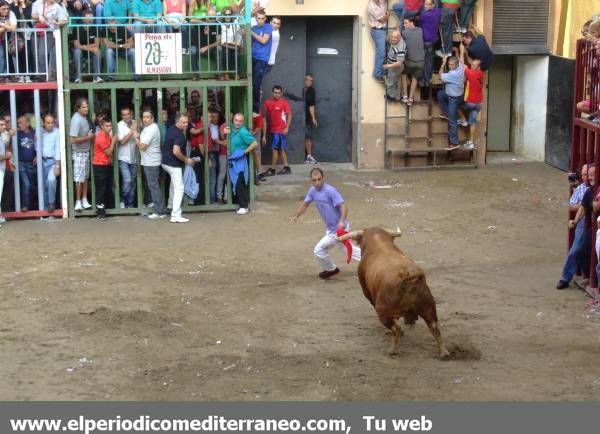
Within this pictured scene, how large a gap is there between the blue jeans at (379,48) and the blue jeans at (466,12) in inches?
61.8

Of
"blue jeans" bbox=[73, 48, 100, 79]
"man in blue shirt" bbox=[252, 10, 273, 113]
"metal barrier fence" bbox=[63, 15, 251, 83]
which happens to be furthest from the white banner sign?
"man in blue shirt" bbox=[252, 10, 273, 113]

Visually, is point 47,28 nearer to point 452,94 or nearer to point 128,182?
point 128,182

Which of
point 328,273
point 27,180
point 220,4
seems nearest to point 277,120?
point 220,4

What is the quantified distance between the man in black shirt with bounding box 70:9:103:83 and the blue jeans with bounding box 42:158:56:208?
4.70 feet

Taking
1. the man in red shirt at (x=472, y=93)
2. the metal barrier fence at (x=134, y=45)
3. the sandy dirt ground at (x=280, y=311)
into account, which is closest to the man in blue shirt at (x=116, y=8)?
the metal barrier fence at (x=134, y=45)

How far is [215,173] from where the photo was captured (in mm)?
19812

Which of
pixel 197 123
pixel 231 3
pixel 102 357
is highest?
pixel 231 3

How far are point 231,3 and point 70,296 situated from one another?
25.4 ft

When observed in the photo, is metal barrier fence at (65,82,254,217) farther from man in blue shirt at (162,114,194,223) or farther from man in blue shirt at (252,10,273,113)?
man in blue shirt at (252,10,273,113)

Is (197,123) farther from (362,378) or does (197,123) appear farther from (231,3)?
(362,378)

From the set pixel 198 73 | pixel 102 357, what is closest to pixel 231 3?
pixel 198 73

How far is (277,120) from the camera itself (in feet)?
73.4

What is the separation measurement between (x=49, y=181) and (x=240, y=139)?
3.27 m

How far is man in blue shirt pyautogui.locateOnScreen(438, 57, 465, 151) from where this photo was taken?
74.0ft
